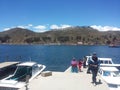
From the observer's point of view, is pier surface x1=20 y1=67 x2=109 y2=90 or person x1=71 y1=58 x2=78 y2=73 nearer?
pier surface x1=20 y1=67 x2=109 y2=90

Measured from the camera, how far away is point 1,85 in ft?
60.3

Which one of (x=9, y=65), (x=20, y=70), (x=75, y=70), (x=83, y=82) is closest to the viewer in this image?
(x=83, y=82)

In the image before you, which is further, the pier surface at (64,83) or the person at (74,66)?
the person at (74,66)

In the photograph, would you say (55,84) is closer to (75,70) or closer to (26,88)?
(26,88)

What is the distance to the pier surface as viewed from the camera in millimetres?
18516

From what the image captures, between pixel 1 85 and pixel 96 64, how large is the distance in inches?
302

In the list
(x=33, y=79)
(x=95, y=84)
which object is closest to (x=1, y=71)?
(x=33, y=79)

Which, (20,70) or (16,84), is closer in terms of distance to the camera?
(16,84)

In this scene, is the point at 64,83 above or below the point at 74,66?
below

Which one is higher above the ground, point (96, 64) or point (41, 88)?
point (96, 64)

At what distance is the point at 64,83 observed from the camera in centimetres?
2019

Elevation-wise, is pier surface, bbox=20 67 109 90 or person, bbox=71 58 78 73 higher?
person, bbox=71 58 78 73

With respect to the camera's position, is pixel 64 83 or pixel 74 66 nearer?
pixel 64 83

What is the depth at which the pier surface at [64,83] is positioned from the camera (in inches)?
729
